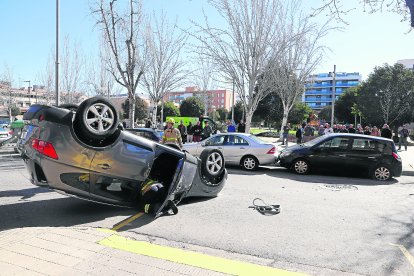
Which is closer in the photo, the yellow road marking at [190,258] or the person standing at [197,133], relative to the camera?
the yellow road marking at [190,258]

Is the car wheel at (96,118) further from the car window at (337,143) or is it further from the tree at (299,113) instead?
the tree at (299,113)

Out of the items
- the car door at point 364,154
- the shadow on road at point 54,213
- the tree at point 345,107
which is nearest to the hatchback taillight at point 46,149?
the shadow on road at point 54,213

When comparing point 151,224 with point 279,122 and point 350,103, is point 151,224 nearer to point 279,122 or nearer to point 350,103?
point 279,122

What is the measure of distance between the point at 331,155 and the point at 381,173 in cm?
150

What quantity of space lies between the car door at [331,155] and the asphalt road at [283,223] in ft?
7.29

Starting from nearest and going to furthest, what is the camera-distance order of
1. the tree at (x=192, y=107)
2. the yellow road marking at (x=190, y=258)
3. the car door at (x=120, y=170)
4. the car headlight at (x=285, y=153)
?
the yellow road marking at (x=190, y=258), the car door at (x=120, y=170), the car headlight at (x=285, y=153), the tree at (x=192, y=107)

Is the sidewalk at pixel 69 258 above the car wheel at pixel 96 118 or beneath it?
beneath

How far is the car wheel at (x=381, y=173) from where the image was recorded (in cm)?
1007

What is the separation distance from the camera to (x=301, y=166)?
424 inches

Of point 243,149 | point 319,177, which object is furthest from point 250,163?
point 319,177

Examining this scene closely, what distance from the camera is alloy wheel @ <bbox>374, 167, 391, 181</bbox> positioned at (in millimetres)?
10070

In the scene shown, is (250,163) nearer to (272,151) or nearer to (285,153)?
(272,151)

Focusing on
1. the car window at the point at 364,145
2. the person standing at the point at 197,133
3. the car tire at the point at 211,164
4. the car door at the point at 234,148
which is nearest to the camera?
the car tire at the point at 211,164

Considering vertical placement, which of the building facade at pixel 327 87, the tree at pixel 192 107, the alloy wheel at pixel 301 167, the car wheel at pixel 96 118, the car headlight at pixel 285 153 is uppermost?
the building facade at pixel 327 87
